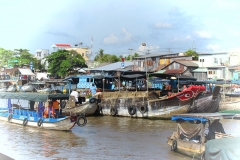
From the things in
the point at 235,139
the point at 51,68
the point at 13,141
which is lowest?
the point at 13,141

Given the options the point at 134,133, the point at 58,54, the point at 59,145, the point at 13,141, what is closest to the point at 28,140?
the point at 13,141

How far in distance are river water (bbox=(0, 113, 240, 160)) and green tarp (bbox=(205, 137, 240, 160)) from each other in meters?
2.42

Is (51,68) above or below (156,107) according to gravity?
above

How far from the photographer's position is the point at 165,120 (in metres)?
17.3

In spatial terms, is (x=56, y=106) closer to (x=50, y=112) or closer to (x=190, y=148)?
(x=50, y=112)

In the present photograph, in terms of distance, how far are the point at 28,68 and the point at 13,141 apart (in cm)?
2989

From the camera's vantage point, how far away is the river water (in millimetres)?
9781

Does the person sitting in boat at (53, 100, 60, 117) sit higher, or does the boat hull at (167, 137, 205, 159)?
the person sitting in boat at (53, 100, 60, 117)

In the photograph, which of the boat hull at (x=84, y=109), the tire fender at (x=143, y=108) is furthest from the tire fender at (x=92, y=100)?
the tire fender at (x=143, y=108)

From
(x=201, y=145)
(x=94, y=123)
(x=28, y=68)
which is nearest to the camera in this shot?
(x=201, y=145)

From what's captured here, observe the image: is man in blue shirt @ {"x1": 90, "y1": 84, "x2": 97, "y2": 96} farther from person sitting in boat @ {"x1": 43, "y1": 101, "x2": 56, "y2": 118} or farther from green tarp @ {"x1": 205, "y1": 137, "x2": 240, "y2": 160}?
green tarp @ {"x1": 205, "y1": 137, "x2": 240, "y2": 160}

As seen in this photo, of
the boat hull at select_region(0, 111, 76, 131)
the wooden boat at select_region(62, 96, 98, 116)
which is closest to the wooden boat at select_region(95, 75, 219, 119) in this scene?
the wooden boat at select_region(62, 96, 98, 116)

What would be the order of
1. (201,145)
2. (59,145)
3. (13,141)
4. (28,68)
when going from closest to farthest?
(201,145) → (59,145) → (13,141) → (28,68)

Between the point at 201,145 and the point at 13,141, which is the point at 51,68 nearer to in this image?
the point at 13,141
